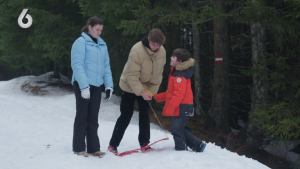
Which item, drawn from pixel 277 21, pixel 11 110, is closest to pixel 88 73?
pixel 277 21

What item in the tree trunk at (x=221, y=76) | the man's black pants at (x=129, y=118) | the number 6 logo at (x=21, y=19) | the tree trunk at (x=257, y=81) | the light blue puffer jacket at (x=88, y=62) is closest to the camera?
the light blue puffer jacket at (x=88, y=62)

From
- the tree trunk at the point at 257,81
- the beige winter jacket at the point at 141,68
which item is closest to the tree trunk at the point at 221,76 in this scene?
the tree trunk at the point at 257,81

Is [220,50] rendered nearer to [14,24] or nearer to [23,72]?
[14,24]

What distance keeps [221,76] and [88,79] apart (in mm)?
6841

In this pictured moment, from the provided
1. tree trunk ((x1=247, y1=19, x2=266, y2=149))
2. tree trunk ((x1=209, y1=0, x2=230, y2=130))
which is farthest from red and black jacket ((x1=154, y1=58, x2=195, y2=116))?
tree trunk ((x1=209, y1=0, x2=230, y2=130))

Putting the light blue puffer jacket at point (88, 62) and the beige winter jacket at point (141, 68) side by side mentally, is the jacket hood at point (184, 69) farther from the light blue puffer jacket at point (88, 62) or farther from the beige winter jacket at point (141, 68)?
the light blue puffer jacket at point (88, 62)

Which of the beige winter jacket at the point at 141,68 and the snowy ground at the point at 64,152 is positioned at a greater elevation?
the beige winter jacket at the point at 141,68

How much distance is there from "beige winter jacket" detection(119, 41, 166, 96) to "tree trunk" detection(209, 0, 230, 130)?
5958 millimetres

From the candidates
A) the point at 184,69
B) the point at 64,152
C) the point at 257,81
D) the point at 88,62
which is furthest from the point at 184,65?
the point at 257,81

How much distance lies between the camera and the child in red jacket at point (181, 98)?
4750 millimetres

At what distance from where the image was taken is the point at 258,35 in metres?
9.07

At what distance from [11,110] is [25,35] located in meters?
6.49

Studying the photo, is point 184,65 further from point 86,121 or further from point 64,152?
point 64,152

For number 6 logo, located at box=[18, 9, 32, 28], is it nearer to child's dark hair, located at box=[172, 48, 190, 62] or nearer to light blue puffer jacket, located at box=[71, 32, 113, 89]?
light blue puffer jacket, located at box=[71, 32, 113, 89]
